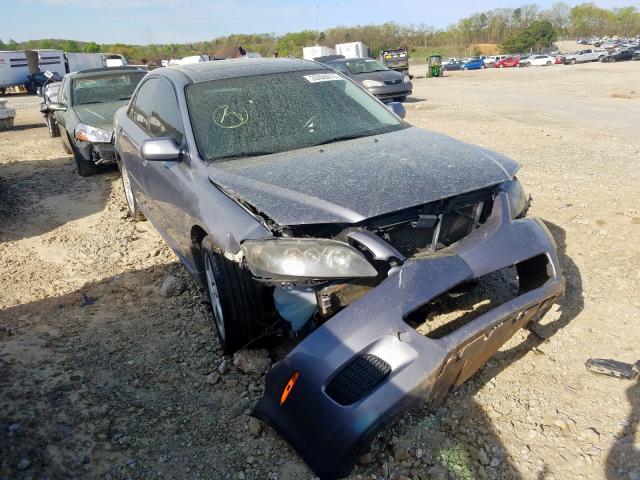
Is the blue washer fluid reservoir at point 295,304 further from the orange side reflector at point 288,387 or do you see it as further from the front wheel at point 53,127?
the front wheel at point 53,127

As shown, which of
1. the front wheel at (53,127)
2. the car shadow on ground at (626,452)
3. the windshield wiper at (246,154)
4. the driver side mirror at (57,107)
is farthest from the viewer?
the front wheel at (53,127)

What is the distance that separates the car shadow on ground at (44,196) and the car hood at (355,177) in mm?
3870

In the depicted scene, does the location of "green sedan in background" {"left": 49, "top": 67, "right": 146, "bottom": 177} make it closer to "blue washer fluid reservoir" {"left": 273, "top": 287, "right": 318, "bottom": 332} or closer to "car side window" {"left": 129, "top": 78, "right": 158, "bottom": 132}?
"car side window" {"left": 129, "top": 78, "right": 158, "bottom": 132}

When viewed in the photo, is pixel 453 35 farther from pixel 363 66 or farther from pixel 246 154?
pixel 246 154

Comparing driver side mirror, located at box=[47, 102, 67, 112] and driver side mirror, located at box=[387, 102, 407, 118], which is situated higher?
driver side mirror, located at box=[47, 102, 67, 112]

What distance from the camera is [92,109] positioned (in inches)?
323

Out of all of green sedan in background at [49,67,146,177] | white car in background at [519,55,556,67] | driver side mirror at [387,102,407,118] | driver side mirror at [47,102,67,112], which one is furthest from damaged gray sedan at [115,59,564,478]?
white car in background at [519,55,556,67]

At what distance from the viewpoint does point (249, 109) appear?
3.58m

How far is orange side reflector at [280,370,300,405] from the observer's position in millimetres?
2218

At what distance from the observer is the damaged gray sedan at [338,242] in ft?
6.97

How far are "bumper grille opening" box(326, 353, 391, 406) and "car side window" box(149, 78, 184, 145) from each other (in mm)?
2051

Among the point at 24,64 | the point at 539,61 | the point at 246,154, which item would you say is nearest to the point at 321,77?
the point at 246,154

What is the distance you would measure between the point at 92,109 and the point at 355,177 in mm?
6866

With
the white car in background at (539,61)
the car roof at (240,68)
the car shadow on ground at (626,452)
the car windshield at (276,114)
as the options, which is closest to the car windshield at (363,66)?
the car roof at (240,68)
